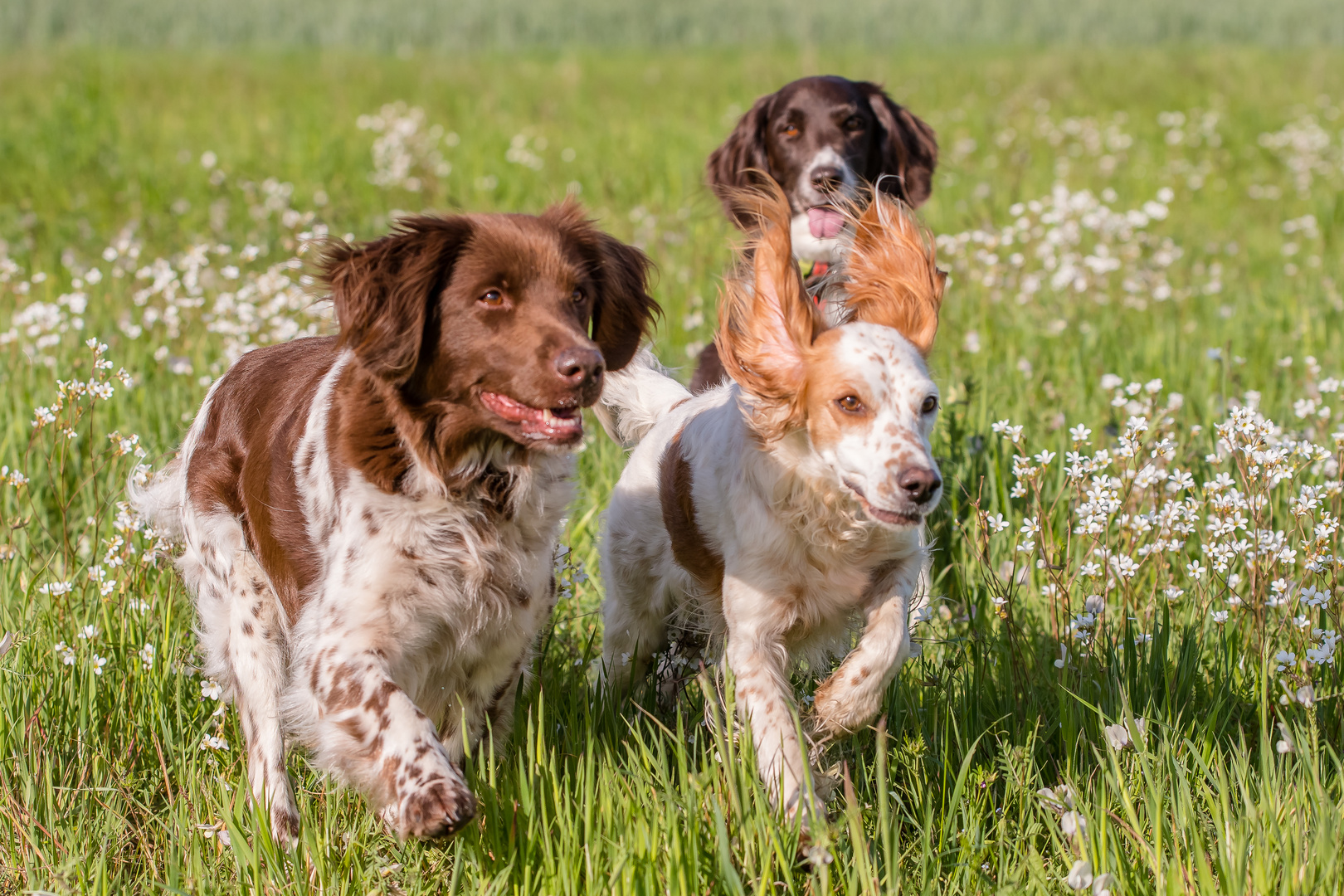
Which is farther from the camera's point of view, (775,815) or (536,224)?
(536,224)

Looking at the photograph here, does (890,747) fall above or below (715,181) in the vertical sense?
below

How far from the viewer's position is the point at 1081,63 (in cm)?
1712

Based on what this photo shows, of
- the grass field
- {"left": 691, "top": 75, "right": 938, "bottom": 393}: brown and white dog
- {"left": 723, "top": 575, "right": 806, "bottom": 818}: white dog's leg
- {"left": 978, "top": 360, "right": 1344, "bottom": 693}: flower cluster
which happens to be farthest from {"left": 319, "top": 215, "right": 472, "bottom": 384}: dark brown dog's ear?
{"left": 691, "top": 75, "right": 938, "bottom": 393}: brown and white dog

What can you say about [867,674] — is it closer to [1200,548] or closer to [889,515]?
[889,515]

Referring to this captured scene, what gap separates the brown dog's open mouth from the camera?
2.79m

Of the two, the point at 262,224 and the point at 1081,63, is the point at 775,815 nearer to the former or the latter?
the point at 262,224

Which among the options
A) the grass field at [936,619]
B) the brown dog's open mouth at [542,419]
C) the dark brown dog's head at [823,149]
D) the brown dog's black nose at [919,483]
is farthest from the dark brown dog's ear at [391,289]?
the dark brown dog's head at [823,149]

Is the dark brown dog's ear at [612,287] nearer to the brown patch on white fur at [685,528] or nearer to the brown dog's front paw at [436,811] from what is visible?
the brown patch on white fur at [685,528]

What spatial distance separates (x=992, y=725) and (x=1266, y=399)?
3.20 metres

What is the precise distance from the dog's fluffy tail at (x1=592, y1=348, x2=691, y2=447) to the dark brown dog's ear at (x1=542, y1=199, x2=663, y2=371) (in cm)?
75

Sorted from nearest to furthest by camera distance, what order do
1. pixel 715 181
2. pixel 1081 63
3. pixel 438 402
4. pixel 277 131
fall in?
pixel 438 402
pixel 715 181
pixel 277 131
pixel 1081 63

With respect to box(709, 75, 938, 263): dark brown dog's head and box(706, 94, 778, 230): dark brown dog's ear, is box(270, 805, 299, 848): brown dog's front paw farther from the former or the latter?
box(706, 94, 778, 230): dark brown dog's ear

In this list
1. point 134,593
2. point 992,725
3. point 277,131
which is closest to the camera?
point 992,725

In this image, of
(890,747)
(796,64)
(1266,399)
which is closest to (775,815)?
(890,747)
